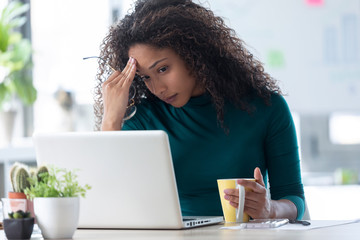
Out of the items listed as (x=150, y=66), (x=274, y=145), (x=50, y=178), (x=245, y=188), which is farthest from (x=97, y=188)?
(x=274, y=145)

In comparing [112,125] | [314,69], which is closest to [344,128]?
[314,69]

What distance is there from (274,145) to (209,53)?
15.0 inches

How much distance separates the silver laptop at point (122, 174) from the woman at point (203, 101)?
1.63 ft

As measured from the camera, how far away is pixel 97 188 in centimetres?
141

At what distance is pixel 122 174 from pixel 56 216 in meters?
0.18

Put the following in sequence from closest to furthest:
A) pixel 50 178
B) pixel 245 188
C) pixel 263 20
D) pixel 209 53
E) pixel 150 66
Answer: pixel 50 178 < pixel 245 188 < pixel 150 66 < pixel 209 53 < pixel 263 20

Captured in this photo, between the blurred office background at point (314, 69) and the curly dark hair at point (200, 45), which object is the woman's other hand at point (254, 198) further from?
the blurred office background at point (314, 69)

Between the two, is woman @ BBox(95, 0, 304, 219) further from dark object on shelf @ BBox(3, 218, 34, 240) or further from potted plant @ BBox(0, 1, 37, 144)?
potted plant @ BBox(0, 1, 37, 144)

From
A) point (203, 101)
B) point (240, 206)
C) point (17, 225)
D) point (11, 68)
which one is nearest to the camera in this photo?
point (17, 225)

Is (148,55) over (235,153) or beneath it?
over

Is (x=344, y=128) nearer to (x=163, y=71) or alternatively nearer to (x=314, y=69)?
(x=314, y=69)

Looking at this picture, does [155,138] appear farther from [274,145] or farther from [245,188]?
[274,145]

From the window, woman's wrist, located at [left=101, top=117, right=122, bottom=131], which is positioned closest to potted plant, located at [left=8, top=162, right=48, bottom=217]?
woman's wrist, located at [left=101, top=117, right=122, bottom=131]

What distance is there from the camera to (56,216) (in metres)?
1.29
